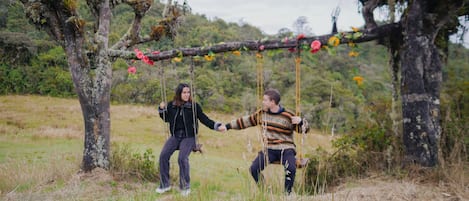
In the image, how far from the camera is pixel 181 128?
198 inches

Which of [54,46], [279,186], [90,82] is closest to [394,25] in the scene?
[279,186]

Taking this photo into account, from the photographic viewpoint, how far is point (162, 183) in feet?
16.5

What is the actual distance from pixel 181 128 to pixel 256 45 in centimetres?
164

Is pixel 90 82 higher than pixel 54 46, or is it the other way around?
pixel 54 46

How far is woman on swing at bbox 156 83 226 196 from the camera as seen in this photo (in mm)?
4957

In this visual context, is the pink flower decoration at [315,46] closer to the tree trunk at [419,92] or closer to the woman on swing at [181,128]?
the tree trunk at [419,92]

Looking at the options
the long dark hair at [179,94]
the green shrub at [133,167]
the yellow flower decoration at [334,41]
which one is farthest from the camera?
the green shrub at [133,167]

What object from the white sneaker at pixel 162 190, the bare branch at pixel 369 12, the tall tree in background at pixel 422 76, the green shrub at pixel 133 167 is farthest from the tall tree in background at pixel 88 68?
the tall tree in background at pixel 422 76

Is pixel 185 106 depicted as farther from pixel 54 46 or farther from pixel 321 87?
pixel 54 46

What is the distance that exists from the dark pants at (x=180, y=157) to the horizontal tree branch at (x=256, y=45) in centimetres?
139

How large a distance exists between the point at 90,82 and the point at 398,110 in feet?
16.7

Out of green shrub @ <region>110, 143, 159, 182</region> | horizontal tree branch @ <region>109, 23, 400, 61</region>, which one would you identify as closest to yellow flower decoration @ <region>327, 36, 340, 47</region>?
horizontal tree branch @ <region>109, 23, 400, 61</region>

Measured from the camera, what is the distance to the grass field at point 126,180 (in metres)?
3.10

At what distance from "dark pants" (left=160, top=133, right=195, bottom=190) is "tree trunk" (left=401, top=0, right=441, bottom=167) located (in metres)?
3.05
